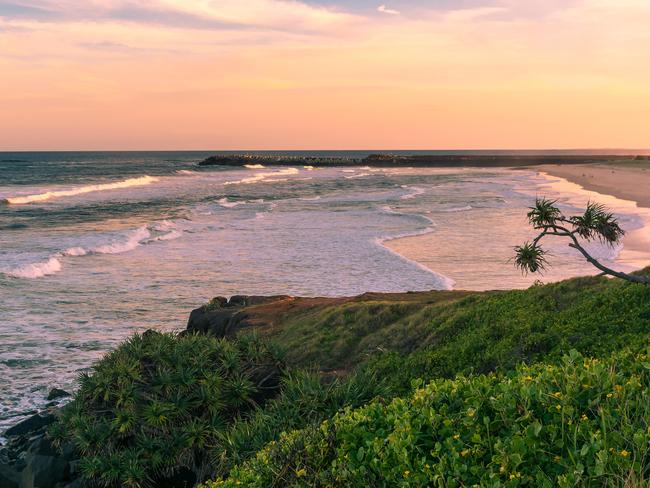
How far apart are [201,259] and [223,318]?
13.7 m

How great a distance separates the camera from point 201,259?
30.7 m

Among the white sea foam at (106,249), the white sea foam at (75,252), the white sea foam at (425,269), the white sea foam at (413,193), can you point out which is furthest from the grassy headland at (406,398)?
the white sea foam at (413,193)

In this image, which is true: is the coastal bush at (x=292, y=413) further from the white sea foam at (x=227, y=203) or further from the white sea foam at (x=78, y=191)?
the white sea foam at (x=78, y=191)

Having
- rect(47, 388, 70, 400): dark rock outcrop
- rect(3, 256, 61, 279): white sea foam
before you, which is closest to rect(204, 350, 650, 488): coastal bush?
rect(47, 388, 70, 400): dark rock outcrop

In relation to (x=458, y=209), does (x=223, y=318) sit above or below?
below

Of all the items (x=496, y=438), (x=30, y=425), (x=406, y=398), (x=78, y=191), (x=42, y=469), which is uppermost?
(x=496, y=438)

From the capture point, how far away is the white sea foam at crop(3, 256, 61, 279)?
87.7 feet

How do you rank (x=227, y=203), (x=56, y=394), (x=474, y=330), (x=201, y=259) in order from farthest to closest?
(x=227, y=203)
(x=201, y=259)
(x=56, y=394)
(x=474, y=330)

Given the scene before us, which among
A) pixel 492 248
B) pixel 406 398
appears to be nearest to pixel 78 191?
pixel 492 248

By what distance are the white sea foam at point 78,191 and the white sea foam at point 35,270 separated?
133 feet

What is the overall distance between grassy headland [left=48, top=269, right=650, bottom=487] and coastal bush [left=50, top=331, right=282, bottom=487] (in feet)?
0.10

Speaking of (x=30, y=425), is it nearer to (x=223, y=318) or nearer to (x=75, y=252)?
(x=223, y=318)

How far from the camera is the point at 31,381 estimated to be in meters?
15.0

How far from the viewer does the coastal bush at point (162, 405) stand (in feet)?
30.6
